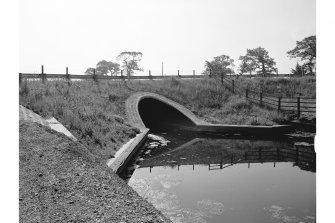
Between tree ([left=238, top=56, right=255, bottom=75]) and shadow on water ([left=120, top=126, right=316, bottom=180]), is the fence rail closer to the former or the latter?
shadow on water ([left=120, top=126, right=316, bottom=180])

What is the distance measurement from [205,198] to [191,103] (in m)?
16.6

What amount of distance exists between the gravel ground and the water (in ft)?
7.17

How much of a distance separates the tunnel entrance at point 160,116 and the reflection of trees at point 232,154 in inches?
191

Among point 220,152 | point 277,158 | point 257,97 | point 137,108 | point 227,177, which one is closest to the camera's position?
point 227,177

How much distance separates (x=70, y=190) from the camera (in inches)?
225

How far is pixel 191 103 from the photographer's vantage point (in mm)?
24719

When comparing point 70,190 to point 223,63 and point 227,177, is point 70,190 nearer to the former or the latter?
point 227,177

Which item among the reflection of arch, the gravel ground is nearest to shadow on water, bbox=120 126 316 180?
the reflection of arch

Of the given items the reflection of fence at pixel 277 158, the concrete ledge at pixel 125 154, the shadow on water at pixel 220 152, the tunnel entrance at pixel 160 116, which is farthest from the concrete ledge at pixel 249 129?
the concrete ledge at pixel 125 154

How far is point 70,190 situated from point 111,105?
14033 millimetres

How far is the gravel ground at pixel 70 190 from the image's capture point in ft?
15.8

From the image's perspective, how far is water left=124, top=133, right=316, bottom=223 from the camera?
295 inches

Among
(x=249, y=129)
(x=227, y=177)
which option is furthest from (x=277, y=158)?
(x=249, y=129)
